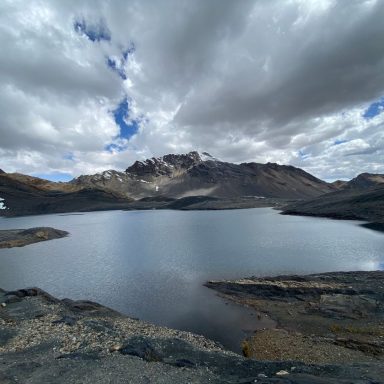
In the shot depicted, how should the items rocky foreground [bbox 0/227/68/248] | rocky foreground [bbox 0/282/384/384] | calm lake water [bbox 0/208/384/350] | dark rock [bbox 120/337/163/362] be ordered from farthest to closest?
1. rocky foreground [bbox 0/227/68/248]
2. calm lake water [bbox 0/208/384/350]
3. dark rock [bbox 120/337/163/362]
4. rocky foreground [bbox 0/282/384/384]

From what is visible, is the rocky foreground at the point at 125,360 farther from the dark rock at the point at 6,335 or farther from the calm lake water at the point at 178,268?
the calm lake water at the point at 178,268

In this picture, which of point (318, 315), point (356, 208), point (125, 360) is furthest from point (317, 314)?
point (356, 208)

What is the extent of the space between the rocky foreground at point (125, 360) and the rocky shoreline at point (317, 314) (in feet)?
5.46

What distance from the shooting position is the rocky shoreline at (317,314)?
2105cm

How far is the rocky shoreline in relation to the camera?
21.0 meters

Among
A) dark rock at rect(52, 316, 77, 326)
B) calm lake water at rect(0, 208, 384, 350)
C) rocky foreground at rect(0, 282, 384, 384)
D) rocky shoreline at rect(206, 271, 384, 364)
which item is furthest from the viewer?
calm lake water at rect(0, 208, 384, 350)

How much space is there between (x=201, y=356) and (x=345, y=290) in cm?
1950

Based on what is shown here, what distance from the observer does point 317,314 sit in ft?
91.9

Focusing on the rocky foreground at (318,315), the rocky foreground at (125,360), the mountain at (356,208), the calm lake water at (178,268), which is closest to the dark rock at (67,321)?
the rocky foreground at (125,360)

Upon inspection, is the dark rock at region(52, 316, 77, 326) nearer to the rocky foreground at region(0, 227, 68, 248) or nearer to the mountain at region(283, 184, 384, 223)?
the rocky foreground at region(0, 227, 68, 248)

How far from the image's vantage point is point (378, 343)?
2161 cm

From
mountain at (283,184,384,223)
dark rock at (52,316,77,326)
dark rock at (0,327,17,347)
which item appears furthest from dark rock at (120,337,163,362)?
mountain at (283,184,384,223)

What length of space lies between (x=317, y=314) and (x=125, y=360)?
17706mm

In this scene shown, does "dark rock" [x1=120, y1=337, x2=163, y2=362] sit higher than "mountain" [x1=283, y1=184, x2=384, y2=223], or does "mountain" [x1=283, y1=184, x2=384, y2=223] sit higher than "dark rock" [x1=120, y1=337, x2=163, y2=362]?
"mountain" [x1=283, y1=184, x2=384, y2=223]
